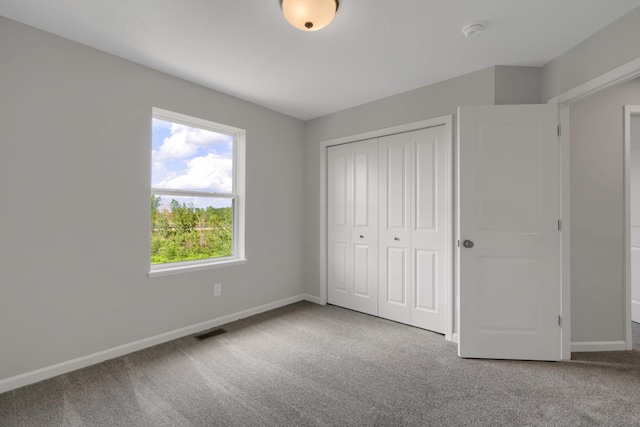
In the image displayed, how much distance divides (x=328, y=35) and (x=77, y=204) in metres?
2.28

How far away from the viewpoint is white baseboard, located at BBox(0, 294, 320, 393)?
1.98 meters

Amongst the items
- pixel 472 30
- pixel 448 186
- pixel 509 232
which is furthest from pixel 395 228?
pixel 472 30

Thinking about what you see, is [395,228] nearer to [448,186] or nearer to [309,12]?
[448,186]

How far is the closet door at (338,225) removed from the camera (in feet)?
12.2

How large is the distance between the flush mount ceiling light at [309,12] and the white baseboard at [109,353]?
280 centimetres

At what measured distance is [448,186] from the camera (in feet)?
9.14

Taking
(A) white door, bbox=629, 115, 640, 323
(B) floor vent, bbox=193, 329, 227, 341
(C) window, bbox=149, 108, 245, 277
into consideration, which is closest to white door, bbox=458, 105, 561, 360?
(A) white door, bbox=629, 115, 640, 323

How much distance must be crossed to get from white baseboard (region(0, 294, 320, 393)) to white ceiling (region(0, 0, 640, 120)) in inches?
95.1

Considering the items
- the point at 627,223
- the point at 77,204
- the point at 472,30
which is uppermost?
the point at 472,30

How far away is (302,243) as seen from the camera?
412 cm

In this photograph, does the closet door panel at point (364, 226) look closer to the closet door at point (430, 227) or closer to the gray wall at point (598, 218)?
the closet door at point (430, 227)

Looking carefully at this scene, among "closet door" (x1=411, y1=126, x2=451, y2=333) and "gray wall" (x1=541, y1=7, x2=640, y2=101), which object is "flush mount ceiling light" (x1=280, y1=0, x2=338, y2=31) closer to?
"closet door" (x1=411, y1=126, x2=451, y2=333)

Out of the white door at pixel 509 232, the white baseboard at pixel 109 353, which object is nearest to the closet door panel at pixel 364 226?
the white door at pixel 509 232

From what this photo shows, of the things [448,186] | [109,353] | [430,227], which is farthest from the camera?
[430,227]
